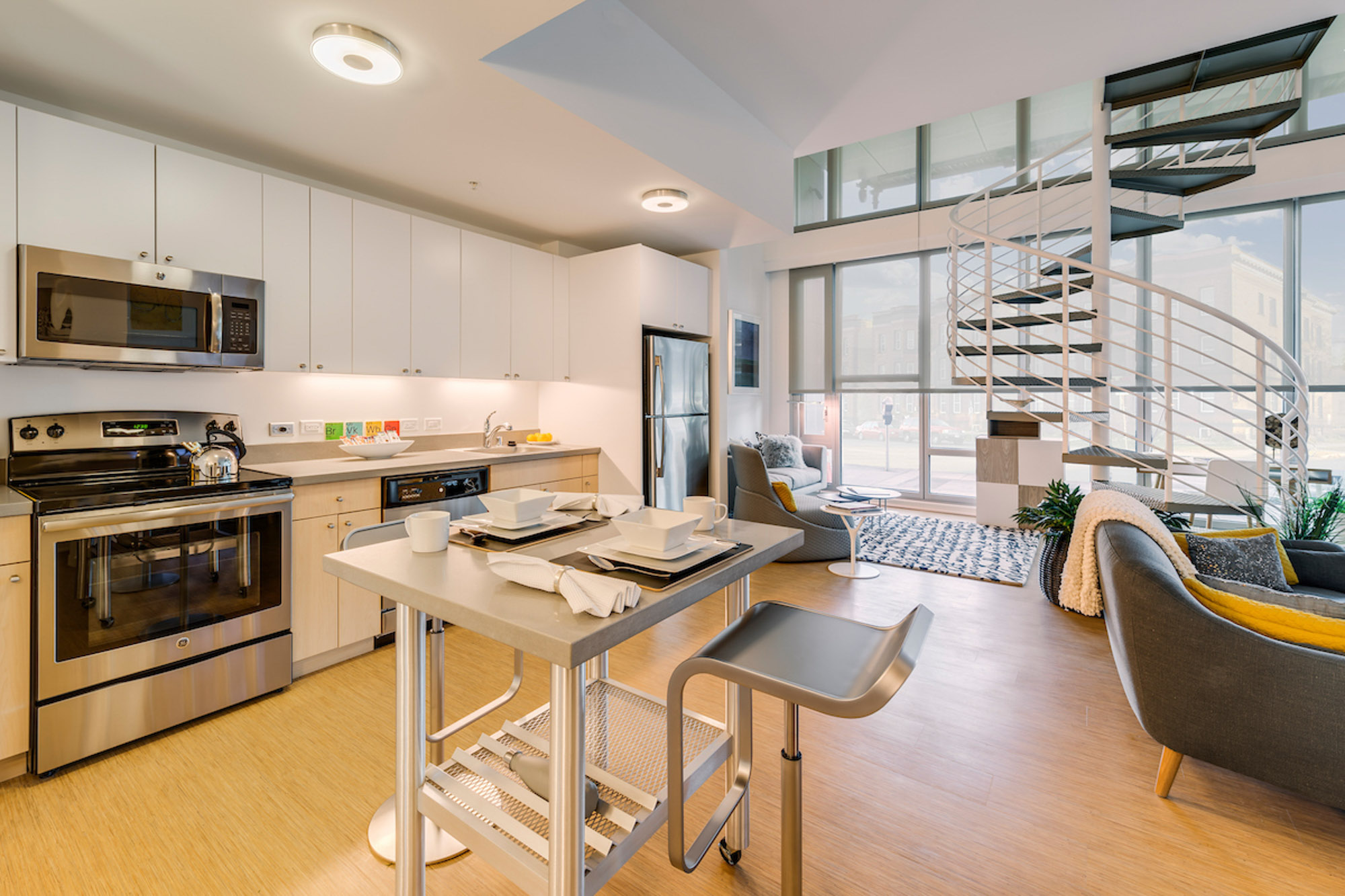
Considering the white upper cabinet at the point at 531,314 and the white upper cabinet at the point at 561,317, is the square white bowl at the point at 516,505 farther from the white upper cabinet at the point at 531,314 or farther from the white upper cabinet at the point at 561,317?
the white upper cabinet at the point at 561,317

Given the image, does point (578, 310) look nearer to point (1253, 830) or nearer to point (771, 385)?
point (771, 385)

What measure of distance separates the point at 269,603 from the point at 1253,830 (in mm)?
3477

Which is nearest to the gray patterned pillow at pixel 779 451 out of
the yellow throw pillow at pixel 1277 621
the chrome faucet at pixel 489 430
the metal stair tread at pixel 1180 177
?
Answer: the chrome faucet at pixel 489 430

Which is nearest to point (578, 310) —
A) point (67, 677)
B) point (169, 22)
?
point (169, 22)

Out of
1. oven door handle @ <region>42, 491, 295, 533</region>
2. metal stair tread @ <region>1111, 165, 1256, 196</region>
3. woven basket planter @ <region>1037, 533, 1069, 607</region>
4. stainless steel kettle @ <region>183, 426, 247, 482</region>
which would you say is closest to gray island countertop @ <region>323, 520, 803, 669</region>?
oven door handle @ <region>42, 491, 295, 533</region>

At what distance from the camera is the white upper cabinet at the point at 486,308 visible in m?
3.45

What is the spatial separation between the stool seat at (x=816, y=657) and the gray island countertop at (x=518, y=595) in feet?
0.42

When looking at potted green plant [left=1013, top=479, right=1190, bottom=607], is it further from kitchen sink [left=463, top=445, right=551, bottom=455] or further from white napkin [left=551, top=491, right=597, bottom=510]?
kitchen sink [left=463, top=445, right=551, bottom=455]

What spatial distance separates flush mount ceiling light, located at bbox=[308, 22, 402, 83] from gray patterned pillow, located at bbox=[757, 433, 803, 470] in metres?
4.46

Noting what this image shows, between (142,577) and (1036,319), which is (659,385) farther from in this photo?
(142,577)

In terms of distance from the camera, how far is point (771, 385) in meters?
7.09

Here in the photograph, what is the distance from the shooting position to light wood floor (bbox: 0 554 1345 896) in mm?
1487

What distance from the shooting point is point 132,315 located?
7.18ft

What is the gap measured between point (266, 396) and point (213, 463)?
73 cm
